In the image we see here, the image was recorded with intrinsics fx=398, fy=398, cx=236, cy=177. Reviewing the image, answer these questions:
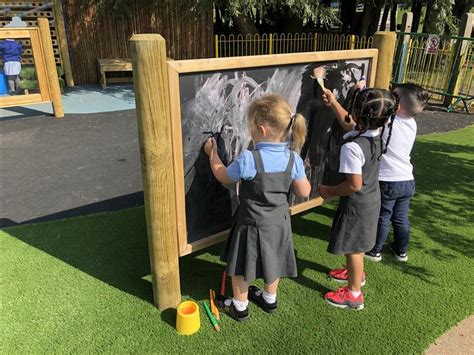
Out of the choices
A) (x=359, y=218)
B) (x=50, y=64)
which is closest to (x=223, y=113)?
(x=359, y=218)

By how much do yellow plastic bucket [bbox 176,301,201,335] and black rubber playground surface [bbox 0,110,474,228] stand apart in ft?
7.04

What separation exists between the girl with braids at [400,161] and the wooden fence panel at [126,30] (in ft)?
28.7

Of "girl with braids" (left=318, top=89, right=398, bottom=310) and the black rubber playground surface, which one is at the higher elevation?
"girl with braids" (left=318, top=89, right=398, bottom=310)

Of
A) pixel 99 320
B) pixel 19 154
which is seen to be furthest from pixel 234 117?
pixel 19 154

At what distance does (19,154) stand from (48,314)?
417 cm

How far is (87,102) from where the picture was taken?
387 inches

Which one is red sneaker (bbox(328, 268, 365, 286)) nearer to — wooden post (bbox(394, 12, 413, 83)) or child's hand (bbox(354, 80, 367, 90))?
child's hand (bbox(354, 80, 367, 90))

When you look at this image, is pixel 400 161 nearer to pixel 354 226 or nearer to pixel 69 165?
pixel 354 226

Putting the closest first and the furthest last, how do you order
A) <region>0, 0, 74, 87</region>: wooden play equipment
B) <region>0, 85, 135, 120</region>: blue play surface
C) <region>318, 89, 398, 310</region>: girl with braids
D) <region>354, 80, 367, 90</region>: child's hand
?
<region>318, 89, 398, 310</region>: girl with braids, <region>354, 80, 367, 90</region>: child's hand, <region>0, 85, 135, 120</region>: blue play surface, <region>0, 0, 74, 87</region>: wooden play equipment

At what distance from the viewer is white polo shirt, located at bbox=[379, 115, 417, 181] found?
3.08m

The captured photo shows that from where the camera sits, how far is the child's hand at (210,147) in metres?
2.64

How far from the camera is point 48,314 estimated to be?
285cm


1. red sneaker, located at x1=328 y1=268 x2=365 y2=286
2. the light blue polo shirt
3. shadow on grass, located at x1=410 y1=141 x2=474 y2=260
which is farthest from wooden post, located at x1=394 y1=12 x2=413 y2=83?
the light blue polo shirt

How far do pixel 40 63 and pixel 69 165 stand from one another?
3157 mm
